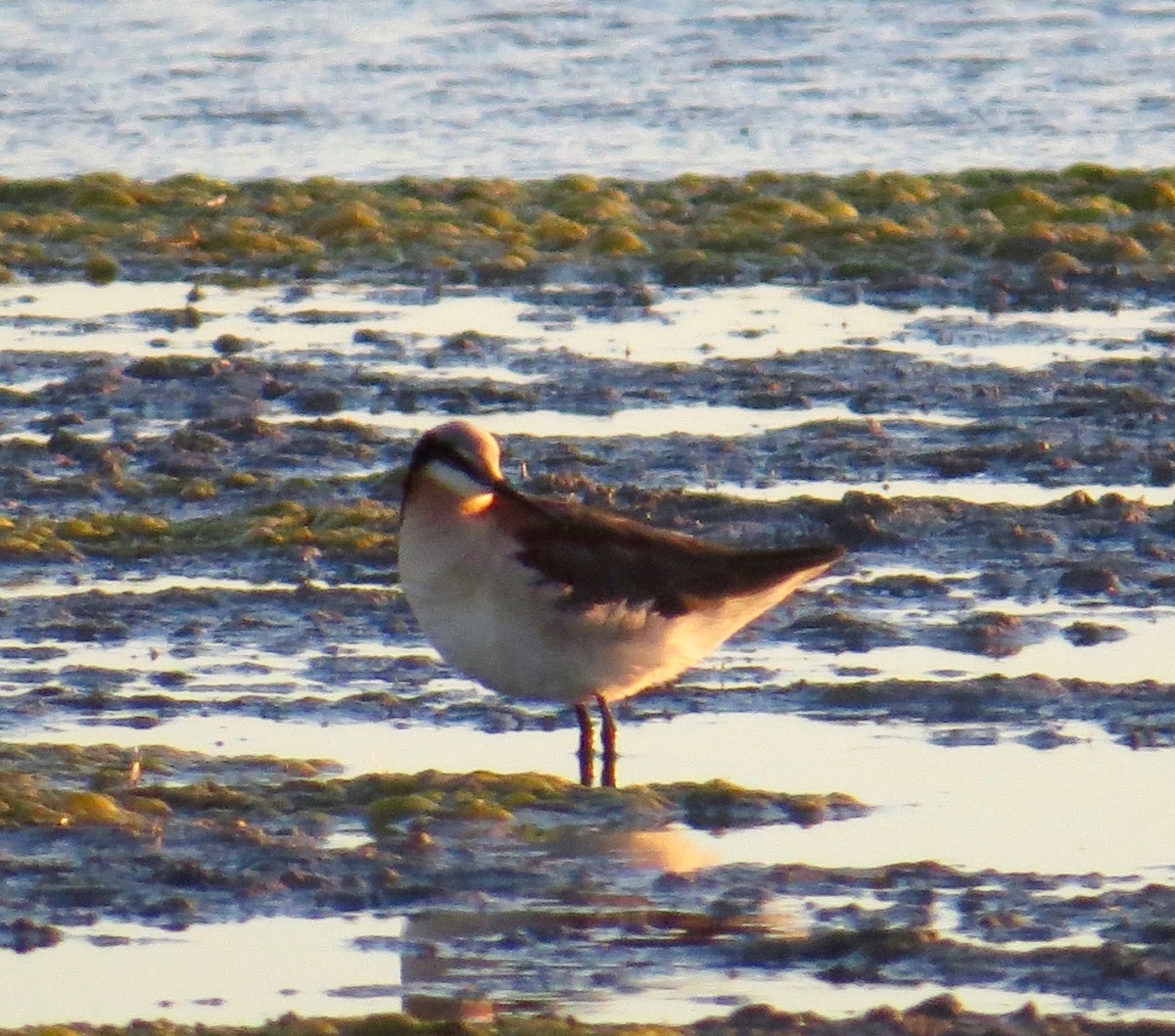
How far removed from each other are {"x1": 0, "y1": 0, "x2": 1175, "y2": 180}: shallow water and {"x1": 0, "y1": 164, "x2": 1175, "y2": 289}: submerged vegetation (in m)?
1.68

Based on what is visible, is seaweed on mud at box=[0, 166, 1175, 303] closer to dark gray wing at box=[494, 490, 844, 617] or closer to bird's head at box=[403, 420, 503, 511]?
dark gray wing at box=[494, 490, 844, 617]

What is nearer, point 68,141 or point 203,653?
point 203,653

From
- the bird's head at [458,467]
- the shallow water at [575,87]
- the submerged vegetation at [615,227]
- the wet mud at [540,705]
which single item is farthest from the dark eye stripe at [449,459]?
the shallow water at [575,87]

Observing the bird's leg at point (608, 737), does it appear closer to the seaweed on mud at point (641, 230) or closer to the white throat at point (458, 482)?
the white throat at point (458, 482)

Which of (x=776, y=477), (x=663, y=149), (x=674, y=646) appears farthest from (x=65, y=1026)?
(x=663, y=149)

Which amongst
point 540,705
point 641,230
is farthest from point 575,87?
point 540,705

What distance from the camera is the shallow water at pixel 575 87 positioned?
17.0 meters

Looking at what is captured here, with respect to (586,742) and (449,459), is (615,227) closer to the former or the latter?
(449,459)

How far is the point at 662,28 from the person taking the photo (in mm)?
22141

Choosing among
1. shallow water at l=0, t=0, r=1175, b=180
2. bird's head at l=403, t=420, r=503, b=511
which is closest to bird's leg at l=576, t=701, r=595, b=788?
bird's head at l=403, t=420, r=503, b=511

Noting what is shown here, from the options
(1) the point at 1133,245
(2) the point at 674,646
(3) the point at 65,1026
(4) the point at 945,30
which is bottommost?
(3) the point at 65,1026

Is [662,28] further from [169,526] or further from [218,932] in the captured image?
[218,932]

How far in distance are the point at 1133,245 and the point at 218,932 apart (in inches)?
340

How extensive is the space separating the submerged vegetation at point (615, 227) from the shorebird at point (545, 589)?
6.14m
